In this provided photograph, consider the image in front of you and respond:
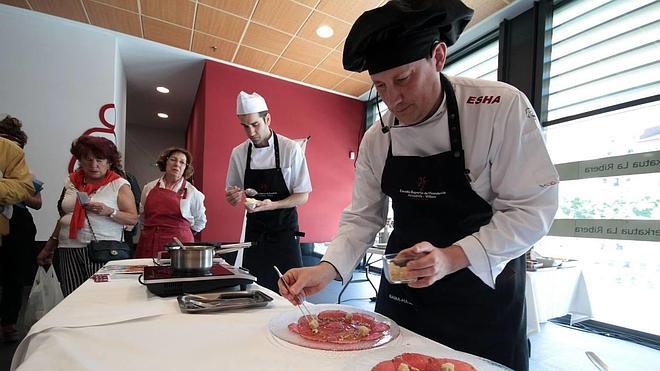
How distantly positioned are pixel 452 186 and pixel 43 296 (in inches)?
90.2

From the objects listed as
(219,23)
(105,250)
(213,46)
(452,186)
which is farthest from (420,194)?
(213,46)

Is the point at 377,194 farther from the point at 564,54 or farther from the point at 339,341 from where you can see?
the point at 564,54

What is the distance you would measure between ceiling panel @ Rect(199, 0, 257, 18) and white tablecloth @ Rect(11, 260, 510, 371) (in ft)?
10.2

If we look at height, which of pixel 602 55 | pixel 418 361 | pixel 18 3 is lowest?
pixel 418 361

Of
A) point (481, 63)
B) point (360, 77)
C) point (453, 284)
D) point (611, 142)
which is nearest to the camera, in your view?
point (453, 284)

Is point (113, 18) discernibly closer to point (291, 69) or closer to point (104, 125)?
point (104, 125)

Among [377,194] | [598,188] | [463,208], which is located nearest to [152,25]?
[377,194]

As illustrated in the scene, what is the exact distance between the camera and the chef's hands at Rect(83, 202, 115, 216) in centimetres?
192

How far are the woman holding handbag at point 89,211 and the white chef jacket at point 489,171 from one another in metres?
1.66

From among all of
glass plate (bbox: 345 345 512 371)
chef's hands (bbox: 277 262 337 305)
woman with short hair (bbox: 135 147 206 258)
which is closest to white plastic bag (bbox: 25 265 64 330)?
woman with short hair (bbox: 135 147 206 258)

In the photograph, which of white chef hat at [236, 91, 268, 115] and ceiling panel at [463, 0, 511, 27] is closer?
white chef hat at [236, 91, 268, 115]

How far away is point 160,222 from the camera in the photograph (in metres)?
2.46

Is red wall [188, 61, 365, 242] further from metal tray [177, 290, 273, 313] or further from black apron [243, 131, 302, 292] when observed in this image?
metal tray [177, 290, 273, 313]

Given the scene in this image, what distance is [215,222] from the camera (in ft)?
14.0
